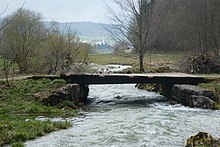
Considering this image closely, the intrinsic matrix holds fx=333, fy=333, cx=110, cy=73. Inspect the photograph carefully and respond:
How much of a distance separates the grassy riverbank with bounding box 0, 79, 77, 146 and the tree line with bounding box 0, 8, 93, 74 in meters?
6.39

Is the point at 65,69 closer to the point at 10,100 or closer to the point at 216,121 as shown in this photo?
the point at 10,100

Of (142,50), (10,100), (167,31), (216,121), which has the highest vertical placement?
(167,31)

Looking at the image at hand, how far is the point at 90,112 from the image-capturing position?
1728 cm

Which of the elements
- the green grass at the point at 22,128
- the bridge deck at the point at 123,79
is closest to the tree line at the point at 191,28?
the bridge deck at the point at 123,79

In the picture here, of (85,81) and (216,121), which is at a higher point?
(85,81)

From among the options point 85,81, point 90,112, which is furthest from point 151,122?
point 85,81

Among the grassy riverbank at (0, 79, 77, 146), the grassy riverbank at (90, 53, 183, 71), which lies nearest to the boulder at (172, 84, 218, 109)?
the grassy riverbank at (0, 79, 77, 146)

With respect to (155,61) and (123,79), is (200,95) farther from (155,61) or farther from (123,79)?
(155,61)

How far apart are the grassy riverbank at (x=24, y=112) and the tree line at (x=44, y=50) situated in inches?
251

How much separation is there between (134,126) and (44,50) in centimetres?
1600

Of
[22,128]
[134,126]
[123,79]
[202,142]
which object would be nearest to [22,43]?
[123,79]

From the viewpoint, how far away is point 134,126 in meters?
13.4

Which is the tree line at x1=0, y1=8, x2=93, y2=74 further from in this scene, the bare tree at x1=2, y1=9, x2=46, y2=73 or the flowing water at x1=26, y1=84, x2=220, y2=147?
the flowing water at x1=26, y1=84, x2=220, y2=147

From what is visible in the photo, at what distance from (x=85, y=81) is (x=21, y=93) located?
17.3 feet
